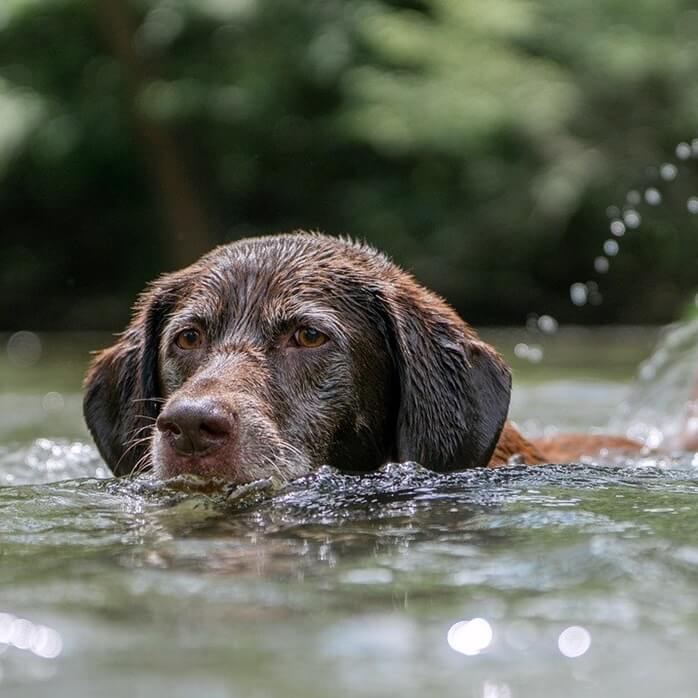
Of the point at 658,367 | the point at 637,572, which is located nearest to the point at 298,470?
the point at 637,572

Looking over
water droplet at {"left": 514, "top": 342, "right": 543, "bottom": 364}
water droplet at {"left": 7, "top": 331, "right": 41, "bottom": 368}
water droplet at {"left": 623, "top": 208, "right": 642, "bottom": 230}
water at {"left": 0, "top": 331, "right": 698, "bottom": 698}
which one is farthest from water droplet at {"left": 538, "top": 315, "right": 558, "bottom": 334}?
water at {"left": 0, "top": 331, "right": 698, "bottom": 698}

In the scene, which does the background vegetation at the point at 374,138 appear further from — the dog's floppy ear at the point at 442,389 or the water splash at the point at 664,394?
the dog's floppy ear at the point at 442,389

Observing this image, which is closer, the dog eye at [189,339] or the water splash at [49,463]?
the dog eye at [189,339]

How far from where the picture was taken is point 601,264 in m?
20.0

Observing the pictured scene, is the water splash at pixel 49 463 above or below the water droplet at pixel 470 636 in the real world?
below

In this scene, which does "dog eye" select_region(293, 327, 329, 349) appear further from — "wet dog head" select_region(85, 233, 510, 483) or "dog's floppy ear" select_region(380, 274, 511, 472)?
"dog's floppy ear" select_region(380, 274, 511, 472)

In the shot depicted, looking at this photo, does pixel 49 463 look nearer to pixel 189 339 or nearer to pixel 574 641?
pixel 189 339

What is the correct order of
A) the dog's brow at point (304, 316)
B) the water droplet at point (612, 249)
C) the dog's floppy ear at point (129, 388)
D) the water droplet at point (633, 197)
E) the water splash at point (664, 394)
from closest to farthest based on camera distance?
the dog's brow at point (304, 316) → the dog's floppy ear at point (129, 388) → the water splash at point (664, 394) → the water droplet at point (633, 197) → the water droplet at point (612, 249)

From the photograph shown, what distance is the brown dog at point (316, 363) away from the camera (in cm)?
446

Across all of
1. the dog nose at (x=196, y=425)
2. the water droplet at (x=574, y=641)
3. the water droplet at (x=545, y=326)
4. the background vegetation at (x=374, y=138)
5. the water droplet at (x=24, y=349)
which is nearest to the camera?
the water droplet at (x=574, y=641)

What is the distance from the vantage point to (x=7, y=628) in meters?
2.54

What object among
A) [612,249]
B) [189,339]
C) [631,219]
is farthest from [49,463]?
[612,249]

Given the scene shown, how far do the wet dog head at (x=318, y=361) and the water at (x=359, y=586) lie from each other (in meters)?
0.20

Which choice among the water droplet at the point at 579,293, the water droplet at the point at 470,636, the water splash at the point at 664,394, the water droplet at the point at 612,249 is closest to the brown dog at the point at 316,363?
the water droplet at the point at 470,636
